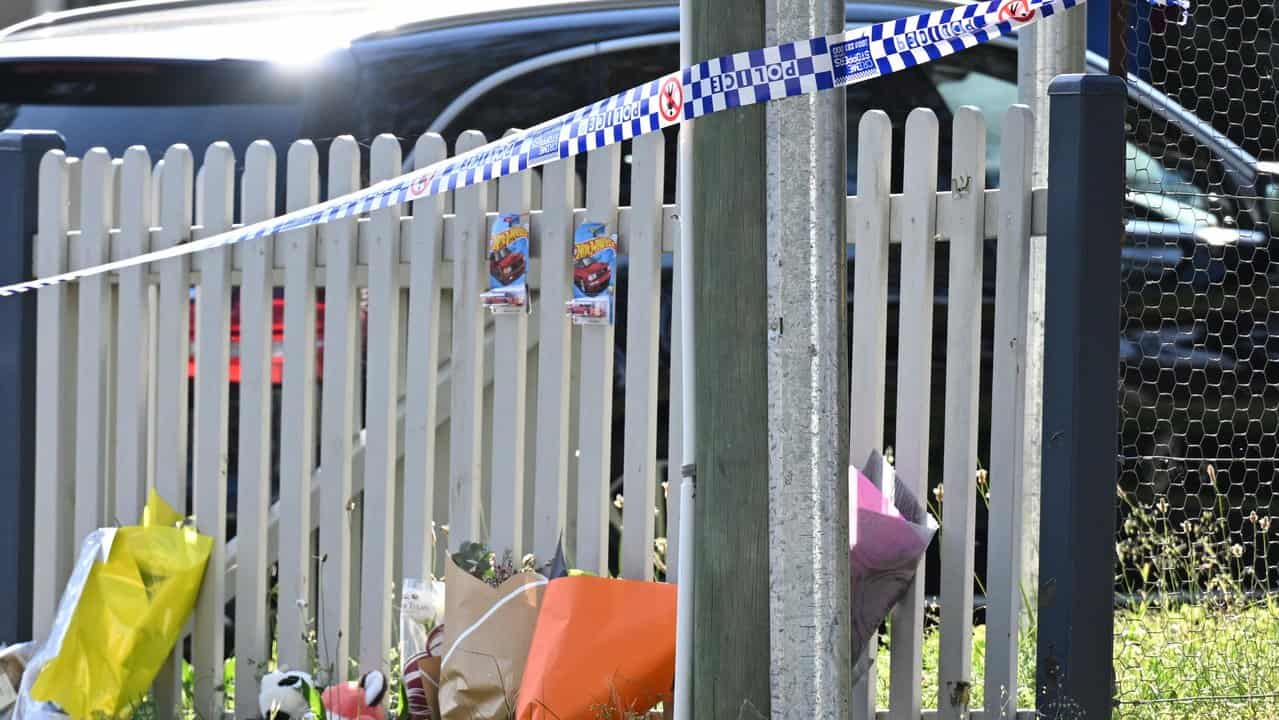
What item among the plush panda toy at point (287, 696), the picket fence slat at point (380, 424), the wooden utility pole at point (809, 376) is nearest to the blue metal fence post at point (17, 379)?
the plush panda toy at point (287, 696)

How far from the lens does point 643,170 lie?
3.88 m

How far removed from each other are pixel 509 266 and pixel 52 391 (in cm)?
150

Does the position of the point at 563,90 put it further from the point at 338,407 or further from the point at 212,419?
the point at 212,419

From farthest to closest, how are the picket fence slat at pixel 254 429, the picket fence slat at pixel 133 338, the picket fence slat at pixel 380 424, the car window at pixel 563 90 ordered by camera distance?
the car window at pixel 563 90 → the picket fence slat at pixel 133 338 → the picket fence slat at pixel 254 429 → the picket fence slat at pixel 380 424

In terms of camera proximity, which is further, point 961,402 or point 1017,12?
point 961,402

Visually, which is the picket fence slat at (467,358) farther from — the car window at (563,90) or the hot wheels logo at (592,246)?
the car window at (563,90)

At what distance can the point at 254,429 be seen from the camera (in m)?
4.29

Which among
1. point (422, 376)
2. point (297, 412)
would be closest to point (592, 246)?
point (422, 376)

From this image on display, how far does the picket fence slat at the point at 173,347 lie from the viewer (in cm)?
433

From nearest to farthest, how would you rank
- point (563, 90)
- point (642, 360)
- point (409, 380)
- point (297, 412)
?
1. point (642, 360)
2. point (409, 380)
3. point (297, 412)
4. point (563, 90)

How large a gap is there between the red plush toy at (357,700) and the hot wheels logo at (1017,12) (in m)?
2.22

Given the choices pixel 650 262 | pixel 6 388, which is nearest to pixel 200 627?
pixel 6 388

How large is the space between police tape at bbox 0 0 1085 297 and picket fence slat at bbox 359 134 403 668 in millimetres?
408

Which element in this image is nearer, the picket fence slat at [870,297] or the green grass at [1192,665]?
the picket fence slat at [870,297]
